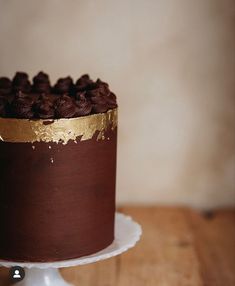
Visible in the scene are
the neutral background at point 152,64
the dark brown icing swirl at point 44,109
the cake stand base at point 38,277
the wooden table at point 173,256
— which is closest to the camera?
the dark brown icing swirl at point 44,109

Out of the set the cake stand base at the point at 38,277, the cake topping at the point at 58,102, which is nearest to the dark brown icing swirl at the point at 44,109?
the cake topping at the point at 58,102

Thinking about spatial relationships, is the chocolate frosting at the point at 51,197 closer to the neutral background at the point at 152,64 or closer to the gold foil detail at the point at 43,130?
the gold foil detail at the point at 43,130

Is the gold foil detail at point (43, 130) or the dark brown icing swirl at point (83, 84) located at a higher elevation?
the dark brown icing swirl at point (83, 84)

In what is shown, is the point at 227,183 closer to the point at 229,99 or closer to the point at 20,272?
the point at 229,99

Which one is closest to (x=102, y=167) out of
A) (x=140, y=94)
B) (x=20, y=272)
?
(x=20, y=272)

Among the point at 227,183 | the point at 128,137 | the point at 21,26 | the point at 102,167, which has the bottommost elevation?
the point at 227,183

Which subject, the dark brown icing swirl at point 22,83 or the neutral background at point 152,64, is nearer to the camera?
the dark brown icing swirl at point 22,83

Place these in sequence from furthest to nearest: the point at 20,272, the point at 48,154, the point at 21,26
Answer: the point at 21,26
the point at 20,272
the point at 48,154
